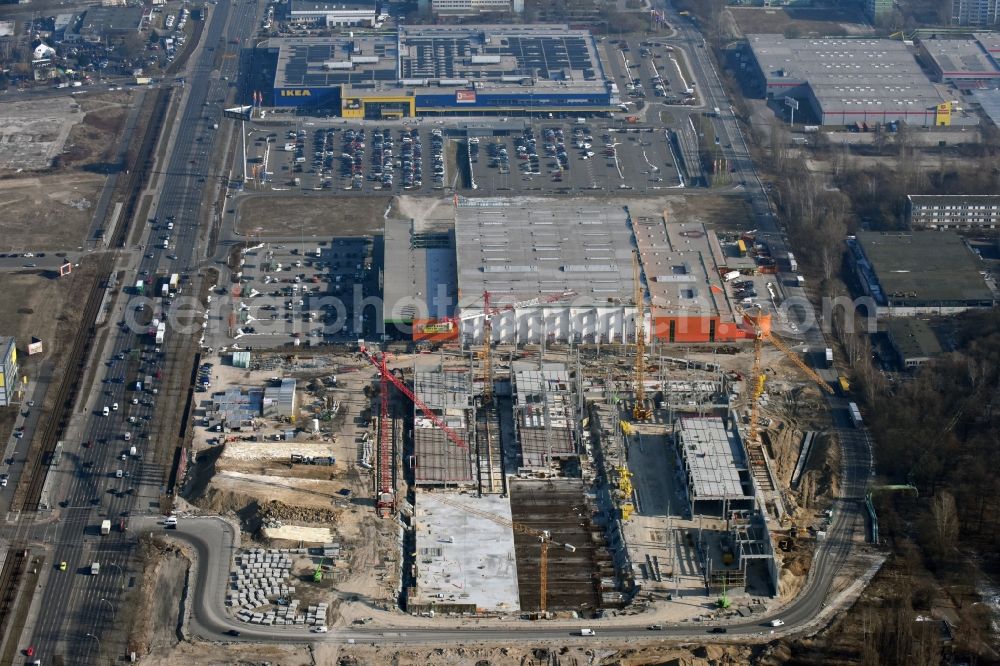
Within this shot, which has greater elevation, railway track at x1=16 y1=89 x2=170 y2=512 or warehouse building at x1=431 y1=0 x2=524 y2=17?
railway track at x1=16 y1=89 x2=170 y2=512

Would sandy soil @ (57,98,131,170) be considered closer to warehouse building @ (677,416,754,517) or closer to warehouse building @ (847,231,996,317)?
warehouse building @ (677,416,754,517)

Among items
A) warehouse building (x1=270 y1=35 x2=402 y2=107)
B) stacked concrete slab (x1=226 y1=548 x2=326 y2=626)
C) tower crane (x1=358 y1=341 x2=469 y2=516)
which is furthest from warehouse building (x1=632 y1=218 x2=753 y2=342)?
warehouse building (x1=270 y1=35 x2=402 y2=107)

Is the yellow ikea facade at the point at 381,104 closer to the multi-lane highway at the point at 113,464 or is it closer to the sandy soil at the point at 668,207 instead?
the multi-lane highway at the point at 113,464

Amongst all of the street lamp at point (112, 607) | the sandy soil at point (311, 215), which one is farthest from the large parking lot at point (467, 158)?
the street lamp at point (112, 607)

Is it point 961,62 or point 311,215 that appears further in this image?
point 961,62

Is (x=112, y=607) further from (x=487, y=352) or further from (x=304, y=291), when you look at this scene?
(x=304, y=291)

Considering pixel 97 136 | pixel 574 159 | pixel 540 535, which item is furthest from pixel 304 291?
pixel 97 136
